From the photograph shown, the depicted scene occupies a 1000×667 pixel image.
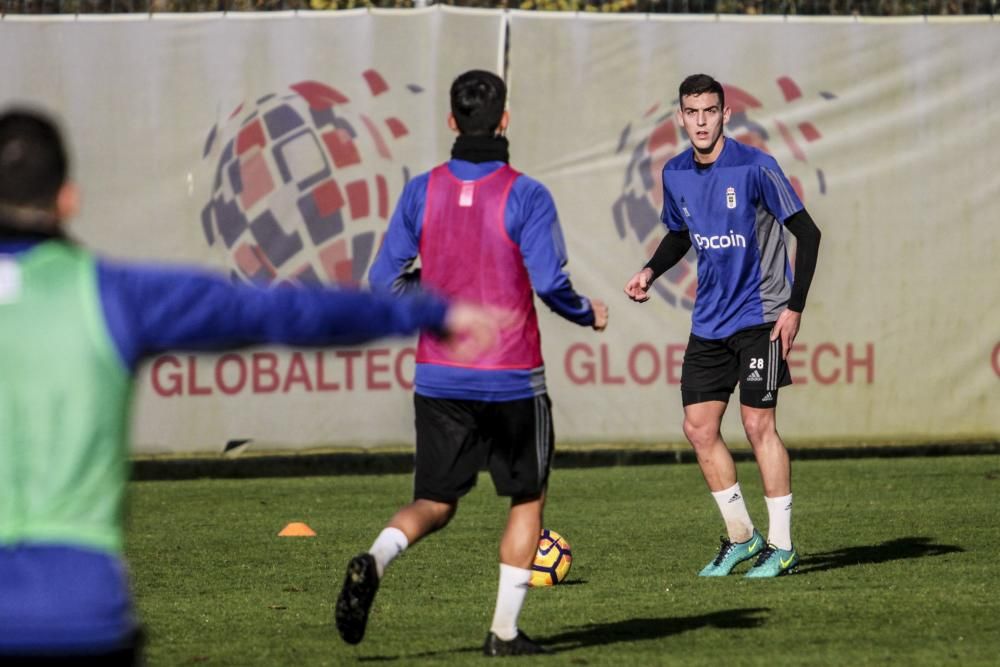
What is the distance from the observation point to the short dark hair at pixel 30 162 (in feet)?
11.2

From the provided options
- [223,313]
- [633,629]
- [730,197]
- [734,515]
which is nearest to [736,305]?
[730,197]

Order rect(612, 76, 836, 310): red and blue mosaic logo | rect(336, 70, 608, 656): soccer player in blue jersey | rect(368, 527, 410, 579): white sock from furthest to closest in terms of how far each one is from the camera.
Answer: rect(612, 76, 836, 310): red and blue mosaic logo, rect(336, 70, 608, 656): soccer player in blue jersey, rect(368, 527, 410, 579): white sock

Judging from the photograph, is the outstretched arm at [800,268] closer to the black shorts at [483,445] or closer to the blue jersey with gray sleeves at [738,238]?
the blue jersey with gray sleeves at [738,238]

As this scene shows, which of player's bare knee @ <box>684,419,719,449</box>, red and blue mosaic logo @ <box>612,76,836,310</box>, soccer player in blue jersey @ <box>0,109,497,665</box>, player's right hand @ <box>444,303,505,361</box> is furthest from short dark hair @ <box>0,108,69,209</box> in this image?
red and blue mosaic logo @ <box>612,76,836,310</box>

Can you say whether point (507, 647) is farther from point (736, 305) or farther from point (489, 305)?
point (736, 305)

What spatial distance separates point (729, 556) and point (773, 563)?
21 centimetres

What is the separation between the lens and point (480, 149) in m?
6.61

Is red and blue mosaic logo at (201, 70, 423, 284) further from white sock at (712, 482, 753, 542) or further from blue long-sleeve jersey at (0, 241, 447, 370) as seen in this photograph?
blue long-sleeve jersey at (0, 241, 447, 370)

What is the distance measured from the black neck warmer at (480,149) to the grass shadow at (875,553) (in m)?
3.22

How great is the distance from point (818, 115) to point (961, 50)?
127 cm

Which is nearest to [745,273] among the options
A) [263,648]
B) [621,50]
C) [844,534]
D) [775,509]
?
[775,509]

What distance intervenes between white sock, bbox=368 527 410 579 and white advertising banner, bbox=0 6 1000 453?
7370 mm

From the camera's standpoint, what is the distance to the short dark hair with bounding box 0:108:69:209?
3428 mm

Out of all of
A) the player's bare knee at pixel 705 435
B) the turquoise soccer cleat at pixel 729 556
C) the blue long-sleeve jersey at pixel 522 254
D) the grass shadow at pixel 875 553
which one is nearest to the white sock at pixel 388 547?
the blue long-sleeve jersey at pixel 522 254
